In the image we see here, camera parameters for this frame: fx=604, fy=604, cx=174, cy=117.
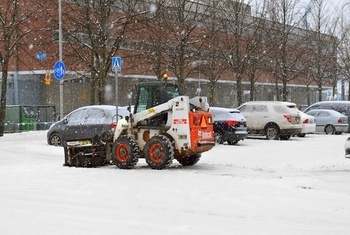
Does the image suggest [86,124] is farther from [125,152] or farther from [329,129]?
[329,129]

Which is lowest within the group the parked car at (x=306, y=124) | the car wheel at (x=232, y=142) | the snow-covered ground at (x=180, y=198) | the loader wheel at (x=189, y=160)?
the snow-covered ground at (x=180, y=198)

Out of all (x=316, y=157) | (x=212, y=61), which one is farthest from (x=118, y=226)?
(x=212, y=61)

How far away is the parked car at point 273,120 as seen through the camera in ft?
84.6

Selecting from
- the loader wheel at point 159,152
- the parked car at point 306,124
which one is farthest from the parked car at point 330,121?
the loader wheel at point 159,152

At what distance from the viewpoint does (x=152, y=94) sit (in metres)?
15.0

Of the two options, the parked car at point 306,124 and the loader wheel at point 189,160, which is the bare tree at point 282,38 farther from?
the loader wheel at point 189,160

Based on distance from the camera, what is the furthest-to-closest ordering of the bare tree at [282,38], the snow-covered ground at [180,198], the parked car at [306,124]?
the bare tree at [282,38] < the parked car at [306,124] < the snow-covered ground at [180,198]

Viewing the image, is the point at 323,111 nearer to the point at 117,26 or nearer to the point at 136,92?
the point at 117,26

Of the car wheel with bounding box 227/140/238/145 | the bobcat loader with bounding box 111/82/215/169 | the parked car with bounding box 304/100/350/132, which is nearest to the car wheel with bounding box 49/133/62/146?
the car wheel with bounding box 227/140/238/145

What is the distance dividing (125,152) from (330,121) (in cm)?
1909

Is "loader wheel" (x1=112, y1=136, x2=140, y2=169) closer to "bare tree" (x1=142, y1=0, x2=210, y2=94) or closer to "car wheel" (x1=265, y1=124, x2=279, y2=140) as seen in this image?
"car wheel" (x1=265, y1=124, x2=279, y2=140)

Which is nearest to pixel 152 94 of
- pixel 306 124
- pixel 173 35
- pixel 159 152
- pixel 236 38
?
pixel 159 152

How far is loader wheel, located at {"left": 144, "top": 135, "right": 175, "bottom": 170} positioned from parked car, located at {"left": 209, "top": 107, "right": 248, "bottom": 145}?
312 inches

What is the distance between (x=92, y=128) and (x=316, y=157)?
733 centimetres
